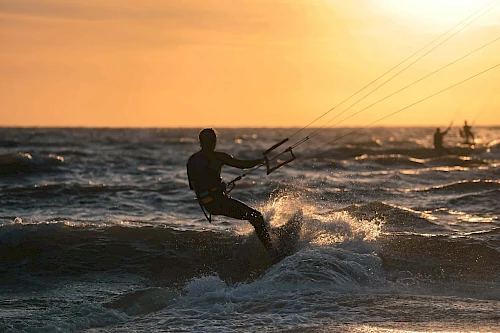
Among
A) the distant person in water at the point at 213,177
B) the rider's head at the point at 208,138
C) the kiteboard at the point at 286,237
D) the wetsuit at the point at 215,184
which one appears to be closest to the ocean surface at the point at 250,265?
the kiteboard at the point at 286,237

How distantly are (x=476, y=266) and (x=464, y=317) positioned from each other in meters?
3.33

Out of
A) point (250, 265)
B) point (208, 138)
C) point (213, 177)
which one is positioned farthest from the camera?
point (250, 265)

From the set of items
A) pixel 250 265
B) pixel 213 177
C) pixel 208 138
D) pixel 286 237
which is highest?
A: pixel 208 138

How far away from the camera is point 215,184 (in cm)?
1082

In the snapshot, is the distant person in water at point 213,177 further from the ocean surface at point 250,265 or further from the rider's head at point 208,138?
the ocean surface at point 250,265

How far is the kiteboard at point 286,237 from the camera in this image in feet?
37.2

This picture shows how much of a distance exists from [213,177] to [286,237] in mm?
1872

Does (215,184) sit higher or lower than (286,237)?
higher

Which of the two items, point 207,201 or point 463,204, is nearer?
point 207,201

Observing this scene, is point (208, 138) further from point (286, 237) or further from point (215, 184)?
point (286, 237)

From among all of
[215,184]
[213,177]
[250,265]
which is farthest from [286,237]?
[213,177]

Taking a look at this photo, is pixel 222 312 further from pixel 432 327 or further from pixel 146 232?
pixel 146 232

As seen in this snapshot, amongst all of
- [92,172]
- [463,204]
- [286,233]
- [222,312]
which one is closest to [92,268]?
[286,233]

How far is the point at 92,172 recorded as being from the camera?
32406mm
